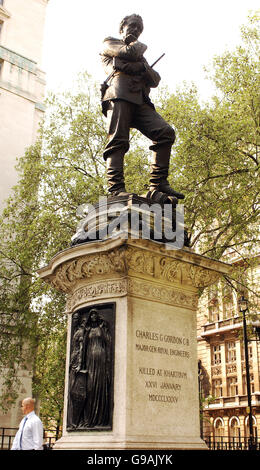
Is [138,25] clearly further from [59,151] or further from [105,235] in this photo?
[59,151]

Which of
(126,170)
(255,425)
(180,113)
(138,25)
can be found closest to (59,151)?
(126,170)

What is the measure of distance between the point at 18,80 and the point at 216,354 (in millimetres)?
29271

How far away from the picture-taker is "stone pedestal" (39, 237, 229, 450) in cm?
586

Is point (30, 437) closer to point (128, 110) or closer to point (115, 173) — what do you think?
point (115, 173)

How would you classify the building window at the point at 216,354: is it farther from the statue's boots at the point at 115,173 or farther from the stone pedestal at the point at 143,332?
the statue's boots at the point at 115,173

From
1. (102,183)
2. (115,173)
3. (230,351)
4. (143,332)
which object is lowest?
(143,332)

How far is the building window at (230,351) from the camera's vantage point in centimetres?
4278

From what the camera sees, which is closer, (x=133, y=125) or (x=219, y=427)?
(x=133, y=125)

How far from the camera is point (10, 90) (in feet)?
90.2

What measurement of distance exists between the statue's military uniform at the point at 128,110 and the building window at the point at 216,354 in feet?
129

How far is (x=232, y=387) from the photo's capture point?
42094 mm

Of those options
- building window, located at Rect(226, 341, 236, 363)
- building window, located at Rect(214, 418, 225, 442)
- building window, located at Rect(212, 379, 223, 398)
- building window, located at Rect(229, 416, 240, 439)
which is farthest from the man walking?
building window, located at Rect(212, 379, 223, 398)

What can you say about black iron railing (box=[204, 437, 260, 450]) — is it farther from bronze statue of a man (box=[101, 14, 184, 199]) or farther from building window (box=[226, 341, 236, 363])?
building window (box=[226, 341, 236, 363])

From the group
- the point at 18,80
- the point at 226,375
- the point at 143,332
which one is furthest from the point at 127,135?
the point at 226,375
